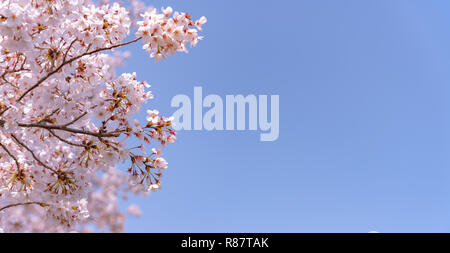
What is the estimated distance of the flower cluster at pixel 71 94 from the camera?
4117 millimetres

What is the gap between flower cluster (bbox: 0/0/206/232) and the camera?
4.12 metres

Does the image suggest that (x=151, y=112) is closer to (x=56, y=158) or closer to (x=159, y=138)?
(x=159, y=138)

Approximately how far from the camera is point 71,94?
4.61 m

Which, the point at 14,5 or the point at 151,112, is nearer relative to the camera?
the point at 14,5

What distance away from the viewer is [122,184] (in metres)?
13.9

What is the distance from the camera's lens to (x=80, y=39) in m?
4.34

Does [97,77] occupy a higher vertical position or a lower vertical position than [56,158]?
higher
